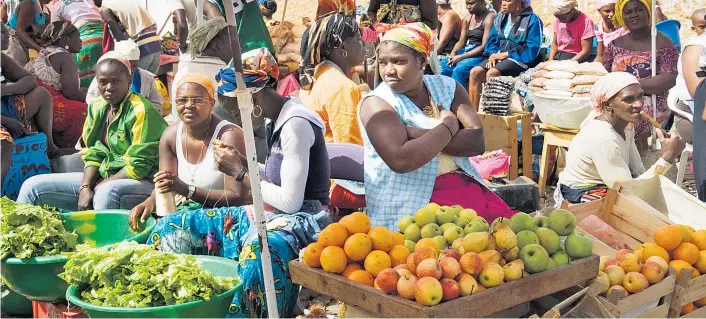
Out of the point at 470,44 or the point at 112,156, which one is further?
the point at 470,44

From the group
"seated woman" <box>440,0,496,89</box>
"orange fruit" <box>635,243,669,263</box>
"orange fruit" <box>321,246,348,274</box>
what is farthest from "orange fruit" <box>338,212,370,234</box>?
"seated woman" <box>440,0,496,89</box>

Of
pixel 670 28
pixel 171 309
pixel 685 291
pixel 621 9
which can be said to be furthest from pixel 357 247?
pixel 670 28

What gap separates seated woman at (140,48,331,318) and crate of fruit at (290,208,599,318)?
23.3 inches

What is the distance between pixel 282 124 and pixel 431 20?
15.4ft

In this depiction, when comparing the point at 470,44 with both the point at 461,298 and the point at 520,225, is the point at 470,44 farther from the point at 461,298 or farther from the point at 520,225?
the point at 461,298

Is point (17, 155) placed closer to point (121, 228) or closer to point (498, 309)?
point (121, 228)

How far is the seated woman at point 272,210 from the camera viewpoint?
3.77 m

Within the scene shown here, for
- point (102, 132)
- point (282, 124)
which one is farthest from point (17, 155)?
point (282, 124)

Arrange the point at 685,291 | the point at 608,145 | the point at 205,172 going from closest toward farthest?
the point at 685,291 < the point at 205,172 < the point at 608,145

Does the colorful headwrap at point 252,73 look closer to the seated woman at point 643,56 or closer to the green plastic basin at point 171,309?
the green plastic basin at point 171,309

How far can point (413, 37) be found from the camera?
394 cm

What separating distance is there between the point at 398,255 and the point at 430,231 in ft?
0.66

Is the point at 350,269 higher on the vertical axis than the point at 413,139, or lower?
lower

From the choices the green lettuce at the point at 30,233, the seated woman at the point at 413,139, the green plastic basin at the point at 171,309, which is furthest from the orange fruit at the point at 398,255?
the green lettuce at the point at 30,233
